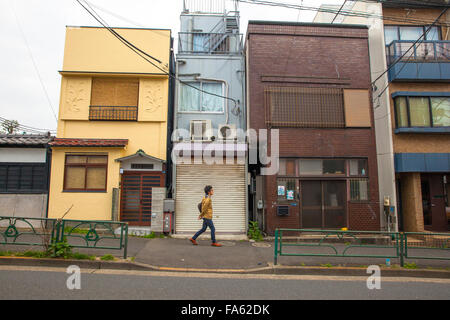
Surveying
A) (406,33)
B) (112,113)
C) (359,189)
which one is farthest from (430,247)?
(112,113)

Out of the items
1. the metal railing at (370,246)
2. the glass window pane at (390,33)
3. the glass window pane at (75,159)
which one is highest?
the glass window pane at (390,33)

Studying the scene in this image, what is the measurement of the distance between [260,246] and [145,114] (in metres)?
6.97

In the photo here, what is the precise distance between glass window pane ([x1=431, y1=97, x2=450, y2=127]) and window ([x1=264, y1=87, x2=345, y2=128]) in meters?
Result: 3.65

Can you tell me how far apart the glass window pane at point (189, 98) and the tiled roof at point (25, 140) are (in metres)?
5.49

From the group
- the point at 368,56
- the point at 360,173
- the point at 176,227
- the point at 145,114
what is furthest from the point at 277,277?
the point at 368,56

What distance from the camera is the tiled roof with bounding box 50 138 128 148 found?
10094 mm

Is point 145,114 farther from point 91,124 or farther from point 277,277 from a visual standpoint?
point 277,277

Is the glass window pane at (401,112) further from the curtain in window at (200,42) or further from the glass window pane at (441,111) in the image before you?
the curtain in window at (200,42)

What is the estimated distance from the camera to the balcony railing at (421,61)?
416 inches

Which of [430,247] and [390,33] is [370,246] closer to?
[430,247]

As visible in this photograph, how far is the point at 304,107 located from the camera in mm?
10727

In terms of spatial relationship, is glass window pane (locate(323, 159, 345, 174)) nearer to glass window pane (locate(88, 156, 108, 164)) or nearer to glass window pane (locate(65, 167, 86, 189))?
glass window pane (locate(88, 156, 108, 164))

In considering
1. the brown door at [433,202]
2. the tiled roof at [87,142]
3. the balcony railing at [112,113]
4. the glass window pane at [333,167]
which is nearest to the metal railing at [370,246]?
the brown door at [433,202]

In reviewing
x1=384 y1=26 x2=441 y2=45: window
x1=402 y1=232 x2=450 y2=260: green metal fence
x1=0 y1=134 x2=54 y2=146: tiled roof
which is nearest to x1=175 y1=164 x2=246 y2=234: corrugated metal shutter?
x1=402 y1=232 x2=450 y2=260: green metal fence
